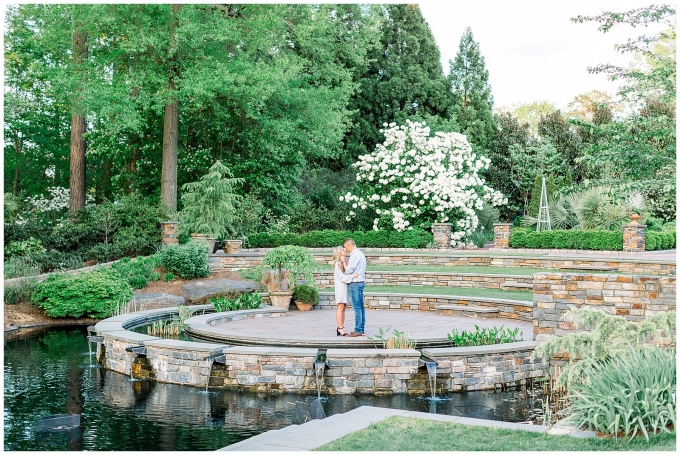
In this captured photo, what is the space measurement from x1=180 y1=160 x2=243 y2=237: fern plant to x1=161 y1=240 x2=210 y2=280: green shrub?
9.41 feet

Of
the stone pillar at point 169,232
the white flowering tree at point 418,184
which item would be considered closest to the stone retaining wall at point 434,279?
the stone pillar at point 169,232

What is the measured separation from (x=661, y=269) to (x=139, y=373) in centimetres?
1233

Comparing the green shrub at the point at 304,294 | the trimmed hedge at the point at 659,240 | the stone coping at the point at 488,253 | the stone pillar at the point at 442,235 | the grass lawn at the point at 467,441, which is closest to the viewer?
the grass lawn at the point at 467,441

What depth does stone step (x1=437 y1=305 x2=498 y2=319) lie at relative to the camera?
12.8 meters

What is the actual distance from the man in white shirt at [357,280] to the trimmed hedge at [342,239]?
11.9 m

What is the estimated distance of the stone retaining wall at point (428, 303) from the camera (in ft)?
40.4

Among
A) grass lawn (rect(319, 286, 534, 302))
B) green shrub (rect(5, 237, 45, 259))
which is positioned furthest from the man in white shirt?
green shrub (rect(5, 237, 45, 259))

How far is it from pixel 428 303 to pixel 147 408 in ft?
24.1

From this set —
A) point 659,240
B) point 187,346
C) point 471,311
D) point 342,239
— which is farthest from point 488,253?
point 187,346

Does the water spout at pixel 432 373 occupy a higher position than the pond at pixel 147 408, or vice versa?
the water spout at pixel 432 373

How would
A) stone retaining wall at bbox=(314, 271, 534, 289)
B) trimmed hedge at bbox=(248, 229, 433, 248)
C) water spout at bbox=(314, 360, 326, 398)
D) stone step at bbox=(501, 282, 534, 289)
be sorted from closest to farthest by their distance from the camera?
water spout at bbox=(314, 360, 326, 398)
stone step at bbox=(501, 282, 534, 289)
stone retaining wall at bbox=(314, 271, 534, 289)
trimmed hedge at bbox=(248, 229, 433, 248)

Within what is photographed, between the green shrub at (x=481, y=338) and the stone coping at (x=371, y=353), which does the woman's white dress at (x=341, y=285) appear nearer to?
the green shrub at (x=481, y=338)

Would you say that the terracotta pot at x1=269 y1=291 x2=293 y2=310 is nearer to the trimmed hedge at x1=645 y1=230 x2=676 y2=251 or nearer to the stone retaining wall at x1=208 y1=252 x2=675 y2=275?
the stone retaining wall at x1=208 y1=252 x2=675 y2=275

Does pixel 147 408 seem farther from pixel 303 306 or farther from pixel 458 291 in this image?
pixel 458 291
